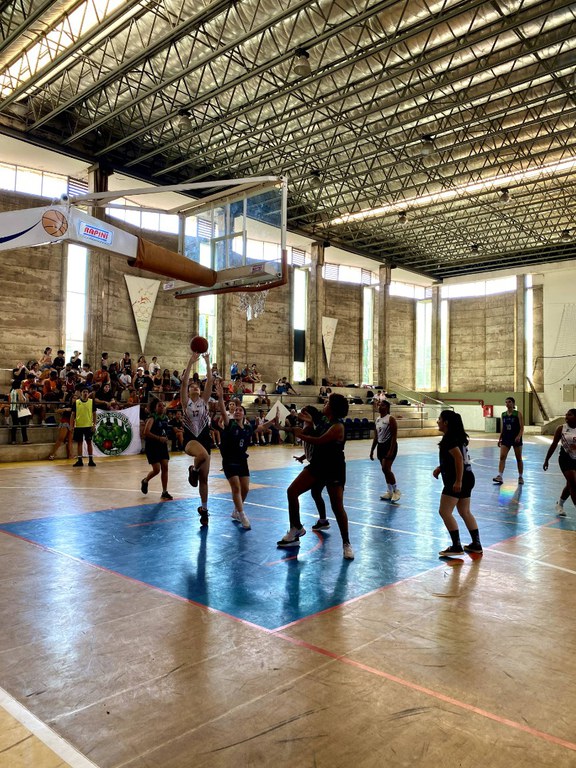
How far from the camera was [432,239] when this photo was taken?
112 ft

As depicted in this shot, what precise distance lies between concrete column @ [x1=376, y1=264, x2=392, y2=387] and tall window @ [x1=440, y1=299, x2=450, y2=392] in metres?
6.56

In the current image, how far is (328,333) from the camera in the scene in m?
36.7

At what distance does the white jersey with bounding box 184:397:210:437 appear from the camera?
8.59 m

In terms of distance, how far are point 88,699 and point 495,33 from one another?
1700 cm

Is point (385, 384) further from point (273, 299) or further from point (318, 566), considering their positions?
point (318, 566)

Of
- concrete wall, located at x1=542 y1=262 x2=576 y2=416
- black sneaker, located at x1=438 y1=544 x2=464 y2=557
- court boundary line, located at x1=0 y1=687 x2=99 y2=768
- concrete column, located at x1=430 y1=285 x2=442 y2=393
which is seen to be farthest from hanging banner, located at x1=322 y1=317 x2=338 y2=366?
court boundary line, located at x1=0 y1=687 x2=99 y2=768

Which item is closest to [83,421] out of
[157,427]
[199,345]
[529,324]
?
[157,427]

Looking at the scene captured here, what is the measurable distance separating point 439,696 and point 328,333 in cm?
3355

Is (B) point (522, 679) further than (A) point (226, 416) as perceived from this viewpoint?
No

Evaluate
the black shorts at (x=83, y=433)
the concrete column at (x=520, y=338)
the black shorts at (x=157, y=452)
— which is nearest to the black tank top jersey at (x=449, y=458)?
the black shorts at (x=157, y=452)

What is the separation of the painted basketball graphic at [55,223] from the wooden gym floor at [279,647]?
3.73 meters

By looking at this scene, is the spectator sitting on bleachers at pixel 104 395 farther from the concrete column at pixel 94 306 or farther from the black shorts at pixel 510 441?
the black shorts at pixel 510 441

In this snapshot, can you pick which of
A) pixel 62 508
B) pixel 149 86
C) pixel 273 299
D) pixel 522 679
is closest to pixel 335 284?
pixel 273 299

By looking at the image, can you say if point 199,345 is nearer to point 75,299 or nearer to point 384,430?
point 384,430
